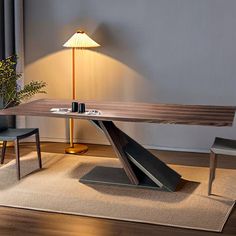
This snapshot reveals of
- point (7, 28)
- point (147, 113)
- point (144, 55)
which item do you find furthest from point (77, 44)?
point (147, 113)

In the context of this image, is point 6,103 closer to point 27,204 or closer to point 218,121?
point 27,204

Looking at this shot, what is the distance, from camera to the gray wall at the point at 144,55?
190 inches

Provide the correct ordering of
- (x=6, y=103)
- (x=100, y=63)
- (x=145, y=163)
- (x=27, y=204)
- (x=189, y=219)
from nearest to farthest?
1. (x=189, y=219)
2. (x=27, y=204)
3. (x=145, y=163)
4. (x=6, y=103)
5. (x=100, y=63)

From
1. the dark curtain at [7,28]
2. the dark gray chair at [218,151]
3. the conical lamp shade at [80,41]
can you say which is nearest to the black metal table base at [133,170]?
the dark gray chair at [218,151]

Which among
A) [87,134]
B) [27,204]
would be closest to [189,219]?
[27,204]

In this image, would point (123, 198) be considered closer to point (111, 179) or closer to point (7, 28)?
point (111, 179)

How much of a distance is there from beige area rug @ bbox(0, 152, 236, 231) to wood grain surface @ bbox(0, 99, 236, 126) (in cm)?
59

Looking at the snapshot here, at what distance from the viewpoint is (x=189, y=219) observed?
318 cm

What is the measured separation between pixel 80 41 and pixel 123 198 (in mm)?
1822

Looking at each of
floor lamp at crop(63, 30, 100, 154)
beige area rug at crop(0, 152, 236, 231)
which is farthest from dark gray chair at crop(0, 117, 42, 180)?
floor lamp at crop(63, 30, 100, 154)

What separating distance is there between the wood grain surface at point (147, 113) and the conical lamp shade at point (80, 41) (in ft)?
2.56

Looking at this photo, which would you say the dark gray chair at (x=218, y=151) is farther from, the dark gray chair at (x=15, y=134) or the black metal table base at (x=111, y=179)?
the dark gray chair at (x=15, y=134)

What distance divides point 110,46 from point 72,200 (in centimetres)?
211

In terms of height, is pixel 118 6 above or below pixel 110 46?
above
